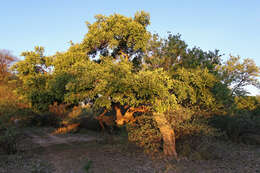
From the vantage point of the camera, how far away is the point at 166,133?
35.7 feet

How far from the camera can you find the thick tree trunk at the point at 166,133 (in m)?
10.8

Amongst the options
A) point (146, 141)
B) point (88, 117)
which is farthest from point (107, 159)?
point (88, 117)

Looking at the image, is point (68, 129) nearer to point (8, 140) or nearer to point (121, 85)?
point (8, 140)

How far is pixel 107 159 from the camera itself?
34.3 ft

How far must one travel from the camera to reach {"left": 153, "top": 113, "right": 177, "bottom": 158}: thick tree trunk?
10.8 m

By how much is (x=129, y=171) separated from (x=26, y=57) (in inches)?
354

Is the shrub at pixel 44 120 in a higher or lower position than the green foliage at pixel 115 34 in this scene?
lower

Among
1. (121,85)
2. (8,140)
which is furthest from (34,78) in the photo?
(121,85)

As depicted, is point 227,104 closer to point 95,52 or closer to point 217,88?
point 217,88

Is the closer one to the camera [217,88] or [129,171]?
[129,171]

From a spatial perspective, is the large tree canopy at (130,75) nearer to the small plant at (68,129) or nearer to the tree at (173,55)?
the tree at (173,55)

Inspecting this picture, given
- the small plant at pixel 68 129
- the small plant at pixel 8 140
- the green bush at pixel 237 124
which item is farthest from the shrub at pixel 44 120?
the green bush at pixel 237 124

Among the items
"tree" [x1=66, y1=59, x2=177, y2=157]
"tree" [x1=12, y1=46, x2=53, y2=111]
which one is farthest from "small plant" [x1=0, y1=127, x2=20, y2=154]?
"tree" [x1=66, y1=59, x2=177, y2=157]

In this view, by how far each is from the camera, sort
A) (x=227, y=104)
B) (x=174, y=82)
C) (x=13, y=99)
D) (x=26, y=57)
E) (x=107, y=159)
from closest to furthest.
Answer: (x=174, y=82) → (x=107, y=159) → (x=227, y=104) → (x=26, y=57) → (x=13, y=99)
